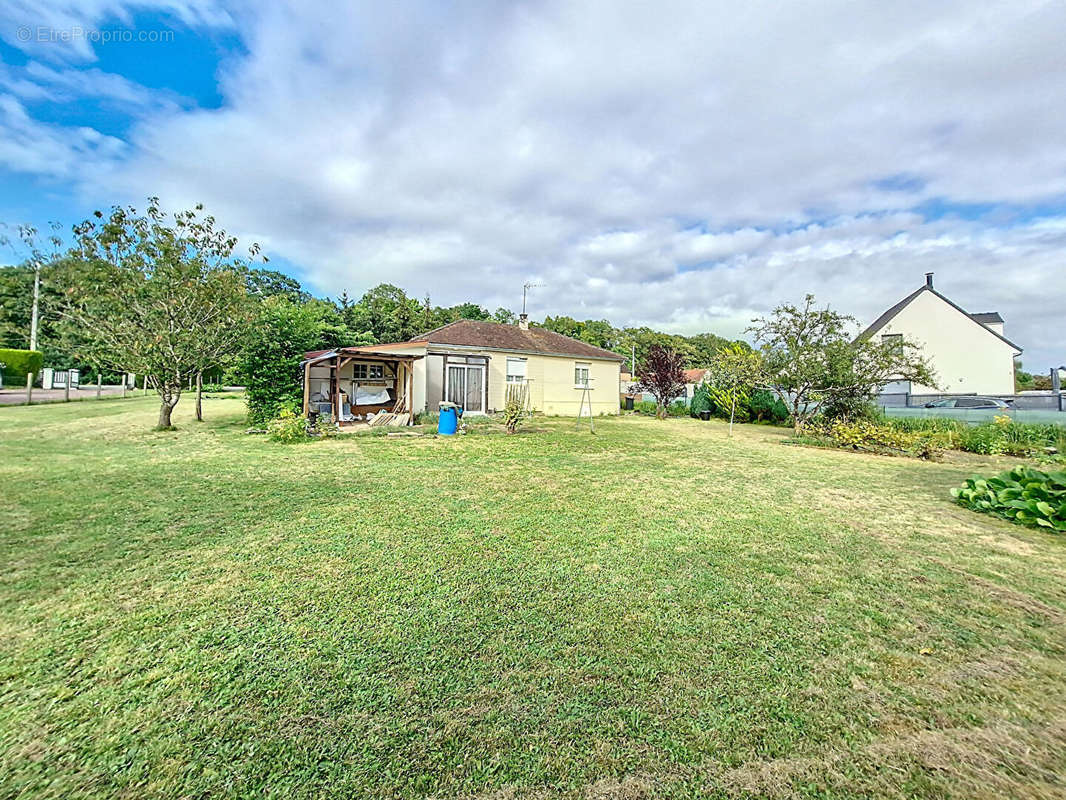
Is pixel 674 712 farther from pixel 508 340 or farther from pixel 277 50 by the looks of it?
pixel 508 340

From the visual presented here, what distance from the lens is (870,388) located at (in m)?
13.4

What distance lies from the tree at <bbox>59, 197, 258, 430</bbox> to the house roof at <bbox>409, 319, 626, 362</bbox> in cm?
647

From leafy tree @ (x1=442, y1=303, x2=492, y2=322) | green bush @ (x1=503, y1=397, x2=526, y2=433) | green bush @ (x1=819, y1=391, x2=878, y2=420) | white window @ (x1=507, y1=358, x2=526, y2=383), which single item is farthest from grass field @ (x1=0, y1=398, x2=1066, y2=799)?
leafy tree @ (x1=442, y1=303, x2=492, y2=322)

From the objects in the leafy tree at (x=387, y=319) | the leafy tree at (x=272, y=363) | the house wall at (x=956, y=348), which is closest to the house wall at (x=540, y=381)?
the leafy tree at (x=272, y=363)

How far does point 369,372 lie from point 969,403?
1902cm

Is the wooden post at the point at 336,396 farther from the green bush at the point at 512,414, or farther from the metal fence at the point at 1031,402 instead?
the metal fence at the point at 1031,402

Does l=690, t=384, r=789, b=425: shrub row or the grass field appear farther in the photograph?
l=690, t=384, r=789, b=425: shrub row

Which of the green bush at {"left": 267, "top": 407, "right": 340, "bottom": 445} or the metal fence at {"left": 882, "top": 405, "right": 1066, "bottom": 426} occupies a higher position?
the metal fence at {"left": 882, "top": 405, "right": 1066, "bottom": 426}

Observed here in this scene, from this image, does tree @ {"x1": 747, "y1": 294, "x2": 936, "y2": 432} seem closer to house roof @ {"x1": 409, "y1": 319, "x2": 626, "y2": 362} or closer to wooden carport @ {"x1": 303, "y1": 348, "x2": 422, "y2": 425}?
house roof @ {"x1": 409, "y1": 319, "x2": 626, "y2": 362}

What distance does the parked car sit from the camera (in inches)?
505

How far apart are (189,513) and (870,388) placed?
16.5 metres

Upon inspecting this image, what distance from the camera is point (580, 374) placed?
21.1 m

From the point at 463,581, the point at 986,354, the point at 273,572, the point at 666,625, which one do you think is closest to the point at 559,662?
the point at 666,625

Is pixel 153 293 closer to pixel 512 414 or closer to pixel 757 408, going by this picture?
pixel 512 414
